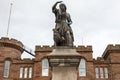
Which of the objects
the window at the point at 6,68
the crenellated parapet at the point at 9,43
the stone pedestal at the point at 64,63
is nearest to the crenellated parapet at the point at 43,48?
the crenellated parapet at the point at 9,43

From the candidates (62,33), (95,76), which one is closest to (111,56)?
(95,76)

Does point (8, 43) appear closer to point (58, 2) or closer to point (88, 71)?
point (88, 71)

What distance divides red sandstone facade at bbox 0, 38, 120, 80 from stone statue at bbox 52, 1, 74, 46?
29264mm

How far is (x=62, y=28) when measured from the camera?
9.38m

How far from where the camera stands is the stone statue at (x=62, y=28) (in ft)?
30.2

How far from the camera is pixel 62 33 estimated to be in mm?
9305

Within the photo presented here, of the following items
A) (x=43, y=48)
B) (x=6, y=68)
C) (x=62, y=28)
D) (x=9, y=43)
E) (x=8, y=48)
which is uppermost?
(x=9, y=43)

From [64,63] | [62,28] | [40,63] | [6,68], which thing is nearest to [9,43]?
[6,68]

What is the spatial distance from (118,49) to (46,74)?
11588 millimetres

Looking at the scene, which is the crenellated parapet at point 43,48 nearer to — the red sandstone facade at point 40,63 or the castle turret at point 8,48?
the red sandstone facade at point 40,63

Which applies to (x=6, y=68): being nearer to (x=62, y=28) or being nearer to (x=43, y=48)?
(x=43, y=48)

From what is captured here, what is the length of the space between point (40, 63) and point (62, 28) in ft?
99.9

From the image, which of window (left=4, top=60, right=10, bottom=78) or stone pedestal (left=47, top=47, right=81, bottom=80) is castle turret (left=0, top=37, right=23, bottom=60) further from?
stone pedestal (left=47, top=47, right=81, bottom=80)

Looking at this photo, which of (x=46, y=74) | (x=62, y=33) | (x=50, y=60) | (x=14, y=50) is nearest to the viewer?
(x=50, y=60)
